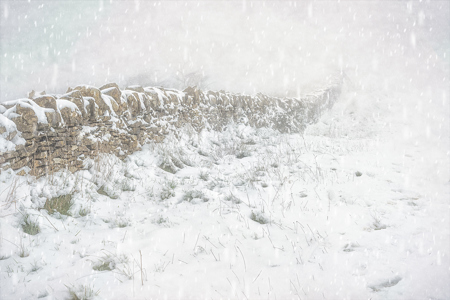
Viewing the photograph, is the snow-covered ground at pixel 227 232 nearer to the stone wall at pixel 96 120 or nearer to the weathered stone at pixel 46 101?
the stone wall at pixel 96 120

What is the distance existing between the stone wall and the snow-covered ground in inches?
10.6

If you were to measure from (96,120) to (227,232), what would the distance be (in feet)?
9.53

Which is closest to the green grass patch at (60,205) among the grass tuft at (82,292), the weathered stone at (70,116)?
the weathered stone at (70,116)

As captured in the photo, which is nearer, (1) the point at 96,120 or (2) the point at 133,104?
(1) the point at 96,120

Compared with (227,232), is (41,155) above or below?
above

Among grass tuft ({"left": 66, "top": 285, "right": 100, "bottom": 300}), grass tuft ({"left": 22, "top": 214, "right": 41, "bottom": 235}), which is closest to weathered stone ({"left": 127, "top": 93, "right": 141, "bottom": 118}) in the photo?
grass tuft ({"left": 22, "top": 214, "right": 41, "bottom": 235})

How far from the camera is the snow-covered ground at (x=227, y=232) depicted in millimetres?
1594

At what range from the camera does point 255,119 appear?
25.8 ft

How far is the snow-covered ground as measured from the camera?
Result: 159 cm

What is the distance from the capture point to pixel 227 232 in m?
2.38

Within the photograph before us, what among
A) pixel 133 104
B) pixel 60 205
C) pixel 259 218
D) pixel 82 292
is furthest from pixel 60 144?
pixel 259 218

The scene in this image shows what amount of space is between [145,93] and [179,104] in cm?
101

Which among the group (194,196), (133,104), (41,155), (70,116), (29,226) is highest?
(133,104)

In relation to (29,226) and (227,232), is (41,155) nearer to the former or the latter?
(29,226)
